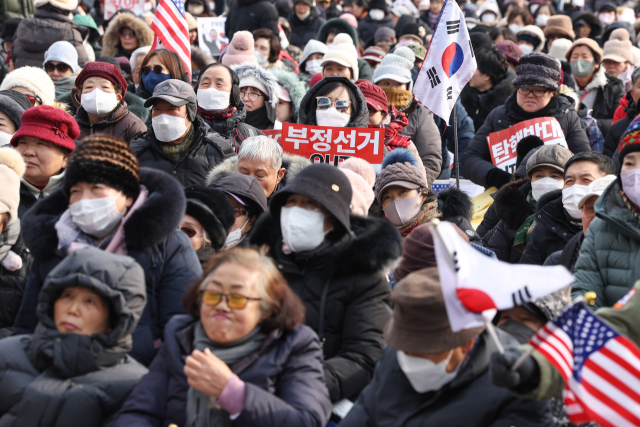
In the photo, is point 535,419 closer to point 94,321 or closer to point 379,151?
point 94,321

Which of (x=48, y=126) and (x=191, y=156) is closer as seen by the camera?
(x=48, y=126)

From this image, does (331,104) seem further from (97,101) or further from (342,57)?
(342,57)

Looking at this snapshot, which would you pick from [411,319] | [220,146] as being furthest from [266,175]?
[411,319]

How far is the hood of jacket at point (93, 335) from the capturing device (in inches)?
142

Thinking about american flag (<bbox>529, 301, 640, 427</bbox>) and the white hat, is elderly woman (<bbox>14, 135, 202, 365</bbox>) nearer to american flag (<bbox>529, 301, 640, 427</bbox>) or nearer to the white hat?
american flag (<bbox>529, 301, 640, 427</bbox>)

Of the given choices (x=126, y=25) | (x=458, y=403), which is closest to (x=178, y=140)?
(x=458, y=403)

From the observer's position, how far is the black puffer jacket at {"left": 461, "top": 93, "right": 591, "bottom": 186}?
26.7ft

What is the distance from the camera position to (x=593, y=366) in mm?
2965

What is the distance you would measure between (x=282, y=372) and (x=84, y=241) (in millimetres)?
1310

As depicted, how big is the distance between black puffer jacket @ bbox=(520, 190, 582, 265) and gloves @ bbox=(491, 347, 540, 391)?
10.2ft

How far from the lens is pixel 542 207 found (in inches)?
240

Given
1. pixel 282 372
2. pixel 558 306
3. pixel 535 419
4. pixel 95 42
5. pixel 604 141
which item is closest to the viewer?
pixel 535 419

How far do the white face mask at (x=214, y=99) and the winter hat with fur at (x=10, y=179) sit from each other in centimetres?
251

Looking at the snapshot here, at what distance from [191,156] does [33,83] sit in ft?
7.22
